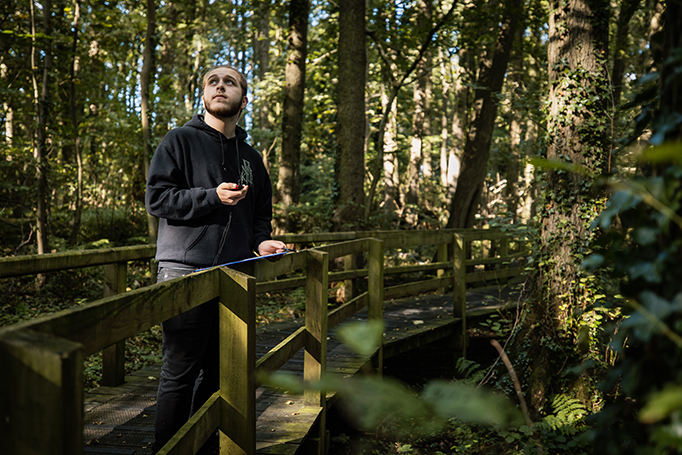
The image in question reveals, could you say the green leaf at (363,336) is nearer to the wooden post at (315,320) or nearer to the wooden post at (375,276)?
the wooden post at (315,320)

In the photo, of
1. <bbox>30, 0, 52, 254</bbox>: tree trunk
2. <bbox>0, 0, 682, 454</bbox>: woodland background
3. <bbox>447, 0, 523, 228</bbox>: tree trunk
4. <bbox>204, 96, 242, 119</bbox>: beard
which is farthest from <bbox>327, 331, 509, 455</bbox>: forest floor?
<bbox>447, 0, 523, 228</bbox>: tree trunk

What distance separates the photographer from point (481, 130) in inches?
416

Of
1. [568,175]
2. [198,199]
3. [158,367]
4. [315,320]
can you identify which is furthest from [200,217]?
[568,175]

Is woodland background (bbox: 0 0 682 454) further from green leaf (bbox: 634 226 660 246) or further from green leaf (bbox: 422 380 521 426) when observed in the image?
green leaf (bbox: 422 380 521 426)

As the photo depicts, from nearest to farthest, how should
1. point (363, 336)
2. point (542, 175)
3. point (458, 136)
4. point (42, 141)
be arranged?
1. point (363, 336)
2. point (542, 175)
3. point (42, 141)
4. point (458, 136)

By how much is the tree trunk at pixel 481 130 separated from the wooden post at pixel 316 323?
25.0 feet

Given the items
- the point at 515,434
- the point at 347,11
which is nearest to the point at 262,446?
the point at 515,434

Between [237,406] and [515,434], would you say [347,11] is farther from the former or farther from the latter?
[237,406]

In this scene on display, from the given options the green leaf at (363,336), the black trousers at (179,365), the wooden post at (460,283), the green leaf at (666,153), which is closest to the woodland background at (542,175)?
the green leaf at (666,153)

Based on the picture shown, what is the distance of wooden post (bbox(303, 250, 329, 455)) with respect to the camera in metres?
3.71

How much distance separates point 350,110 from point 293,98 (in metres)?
2.43

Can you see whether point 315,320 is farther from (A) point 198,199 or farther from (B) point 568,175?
(B) point 568,175

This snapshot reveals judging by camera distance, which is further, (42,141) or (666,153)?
(42,141)

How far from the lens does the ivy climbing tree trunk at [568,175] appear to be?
4926 millimetres
